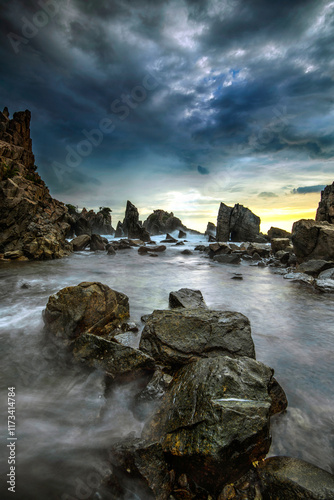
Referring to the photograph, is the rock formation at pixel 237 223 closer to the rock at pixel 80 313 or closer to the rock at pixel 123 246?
the rock at pixel 123 246

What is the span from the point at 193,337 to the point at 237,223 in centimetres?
4407

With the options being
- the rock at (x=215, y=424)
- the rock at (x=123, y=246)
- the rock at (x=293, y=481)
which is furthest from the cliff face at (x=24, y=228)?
the rock at (x=293, y=481)

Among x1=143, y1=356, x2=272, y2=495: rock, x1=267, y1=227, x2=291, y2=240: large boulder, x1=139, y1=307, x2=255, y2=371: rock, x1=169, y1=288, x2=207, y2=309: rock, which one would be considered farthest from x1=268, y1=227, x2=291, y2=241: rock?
x1=143, y1=356, x2=272, y2=495: rock

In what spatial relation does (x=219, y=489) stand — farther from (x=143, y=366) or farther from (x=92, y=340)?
(x=92, y=340)

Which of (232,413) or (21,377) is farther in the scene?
(21,377)

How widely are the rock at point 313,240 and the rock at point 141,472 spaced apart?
13.1 meters

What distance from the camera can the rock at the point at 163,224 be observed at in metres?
76.5

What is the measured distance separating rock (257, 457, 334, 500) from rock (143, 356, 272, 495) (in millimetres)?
138

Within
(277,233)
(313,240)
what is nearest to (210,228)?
(277,233)

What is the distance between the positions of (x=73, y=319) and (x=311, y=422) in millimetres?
3979

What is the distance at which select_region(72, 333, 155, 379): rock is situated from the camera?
122 inches

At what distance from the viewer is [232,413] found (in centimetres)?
199

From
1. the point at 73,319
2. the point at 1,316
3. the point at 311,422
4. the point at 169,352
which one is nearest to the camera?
the point at 311,422

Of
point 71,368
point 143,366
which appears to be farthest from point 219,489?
point 71,368
